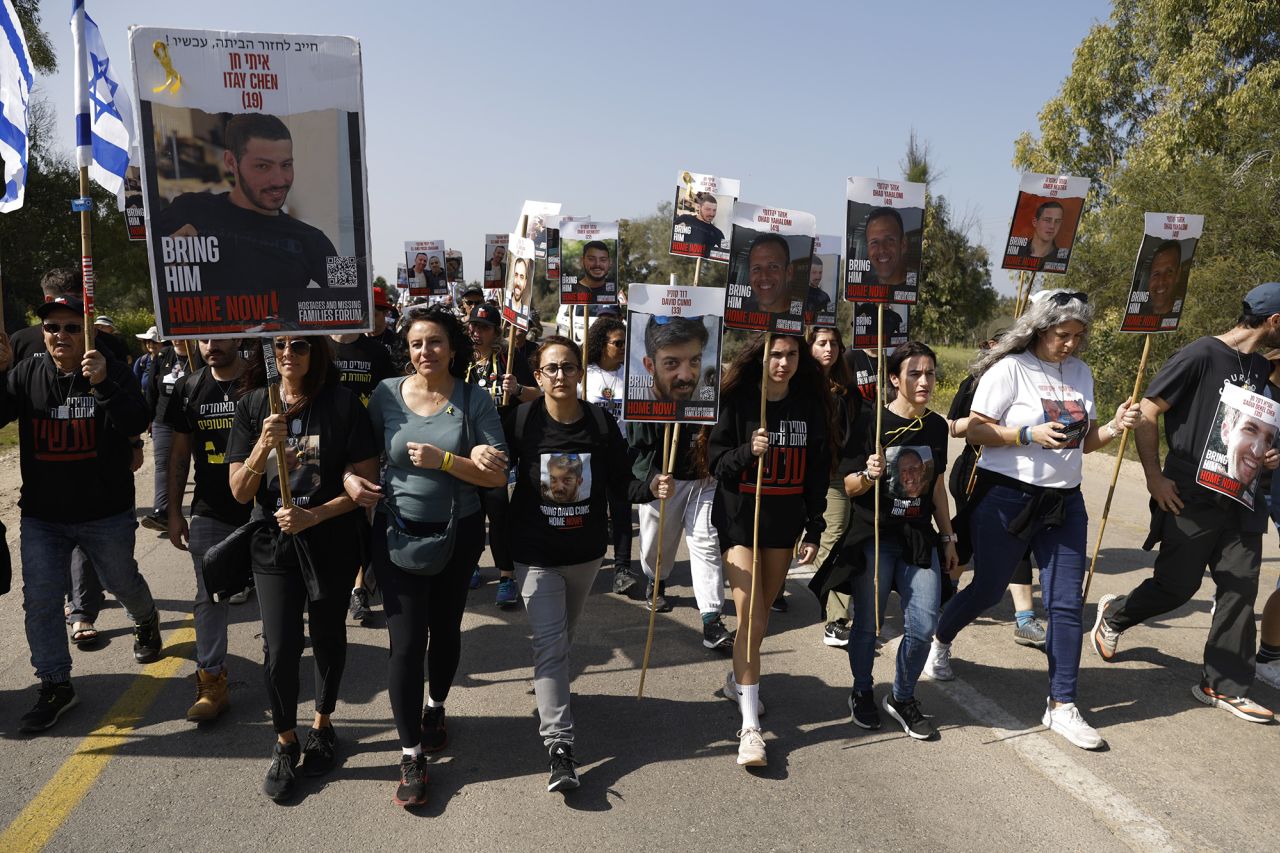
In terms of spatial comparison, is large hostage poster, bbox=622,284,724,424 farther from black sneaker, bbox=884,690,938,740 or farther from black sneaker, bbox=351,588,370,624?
black sneaker, bbox=351,588,370,624

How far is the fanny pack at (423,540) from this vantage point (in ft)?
12.5

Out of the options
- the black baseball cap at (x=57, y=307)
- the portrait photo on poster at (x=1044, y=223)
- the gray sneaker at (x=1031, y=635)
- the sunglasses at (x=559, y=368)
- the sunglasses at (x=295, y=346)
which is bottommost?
the gray sneaker at (x=1031, y=635)

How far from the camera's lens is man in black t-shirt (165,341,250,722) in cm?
451

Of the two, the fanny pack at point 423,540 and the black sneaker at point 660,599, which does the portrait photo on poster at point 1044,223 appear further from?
the fanny pack at point 423,540

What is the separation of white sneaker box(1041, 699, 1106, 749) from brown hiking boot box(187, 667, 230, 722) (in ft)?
13.6

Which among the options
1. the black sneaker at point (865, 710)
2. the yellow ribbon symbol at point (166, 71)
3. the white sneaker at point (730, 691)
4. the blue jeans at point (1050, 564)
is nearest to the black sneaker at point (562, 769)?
the white sneaker at point (730, 691)

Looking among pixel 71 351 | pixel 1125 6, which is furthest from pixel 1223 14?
pixel 71 351

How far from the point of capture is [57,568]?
4.64m

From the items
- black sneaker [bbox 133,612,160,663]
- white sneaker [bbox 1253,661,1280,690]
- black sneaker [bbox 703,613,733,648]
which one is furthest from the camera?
black sneaker [bbox 703,613,733,648]

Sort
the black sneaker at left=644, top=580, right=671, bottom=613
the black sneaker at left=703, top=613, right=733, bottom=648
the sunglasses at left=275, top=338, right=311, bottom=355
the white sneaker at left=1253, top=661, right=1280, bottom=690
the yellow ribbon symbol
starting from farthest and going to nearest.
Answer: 1. the black sneaker at left=644, top=580, right=671, bottom=613
2. the black sneaker at left=703, top=613, right=733, bottom=648
3. the white sneaker at left=1253, top=661, right=1280, bottom=690
4. the sunglasses at left=275, top=338, right=311, bottom=355
5. the yellow ribbon symbol

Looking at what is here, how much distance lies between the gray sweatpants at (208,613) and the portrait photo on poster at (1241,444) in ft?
16.9

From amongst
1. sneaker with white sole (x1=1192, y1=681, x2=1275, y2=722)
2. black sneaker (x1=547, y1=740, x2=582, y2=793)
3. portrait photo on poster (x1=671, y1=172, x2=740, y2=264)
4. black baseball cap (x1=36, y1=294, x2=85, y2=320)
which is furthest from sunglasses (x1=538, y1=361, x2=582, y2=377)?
portrait photo on poster (x1=671, y1=172, x2=740, y2=264)

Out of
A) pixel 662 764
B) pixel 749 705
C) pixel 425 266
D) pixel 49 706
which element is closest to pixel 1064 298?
pixel 749 705

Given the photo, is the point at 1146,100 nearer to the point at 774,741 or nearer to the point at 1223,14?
the point at 1223,14
